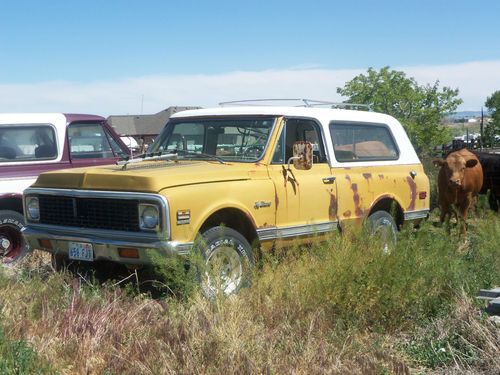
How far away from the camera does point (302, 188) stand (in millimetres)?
7137

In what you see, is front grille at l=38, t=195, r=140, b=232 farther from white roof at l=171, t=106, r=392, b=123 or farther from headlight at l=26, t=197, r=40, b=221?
white roof at l=171, t=106, r=392, b=123

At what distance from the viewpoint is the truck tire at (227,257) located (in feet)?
18.9

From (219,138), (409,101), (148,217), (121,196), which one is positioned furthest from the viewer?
(409,101)

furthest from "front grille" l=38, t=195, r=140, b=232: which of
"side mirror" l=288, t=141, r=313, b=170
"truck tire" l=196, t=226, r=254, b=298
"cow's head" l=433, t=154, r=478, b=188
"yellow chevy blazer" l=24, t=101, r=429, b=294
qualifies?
"cow's head" l=433, t=154, r=478, b=188

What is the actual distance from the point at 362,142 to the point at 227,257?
9.85ft

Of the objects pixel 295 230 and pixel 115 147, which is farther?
pixel 115 147

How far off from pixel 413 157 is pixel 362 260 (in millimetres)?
3756

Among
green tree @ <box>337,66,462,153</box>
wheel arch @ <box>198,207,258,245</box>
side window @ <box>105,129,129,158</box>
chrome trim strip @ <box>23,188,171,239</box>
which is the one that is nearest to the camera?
chrome trim strip @ <box>23,188,171,239</box>

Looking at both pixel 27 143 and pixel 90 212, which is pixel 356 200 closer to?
pixel 90 212

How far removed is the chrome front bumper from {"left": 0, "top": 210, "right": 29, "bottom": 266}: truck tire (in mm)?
2044

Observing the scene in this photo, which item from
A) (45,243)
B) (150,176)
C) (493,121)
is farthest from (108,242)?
(493,121)

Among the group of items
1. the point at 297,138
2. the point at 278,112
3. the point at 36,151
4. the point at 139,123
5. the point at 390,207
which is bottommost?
the point at 139,123

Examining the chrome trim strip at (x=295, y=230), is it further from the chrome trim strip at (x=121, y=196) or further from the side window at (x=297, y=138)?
the chrome trim strip at (x=121, y=196)

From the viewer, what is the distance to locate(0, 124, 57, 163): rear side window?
9.06 m
